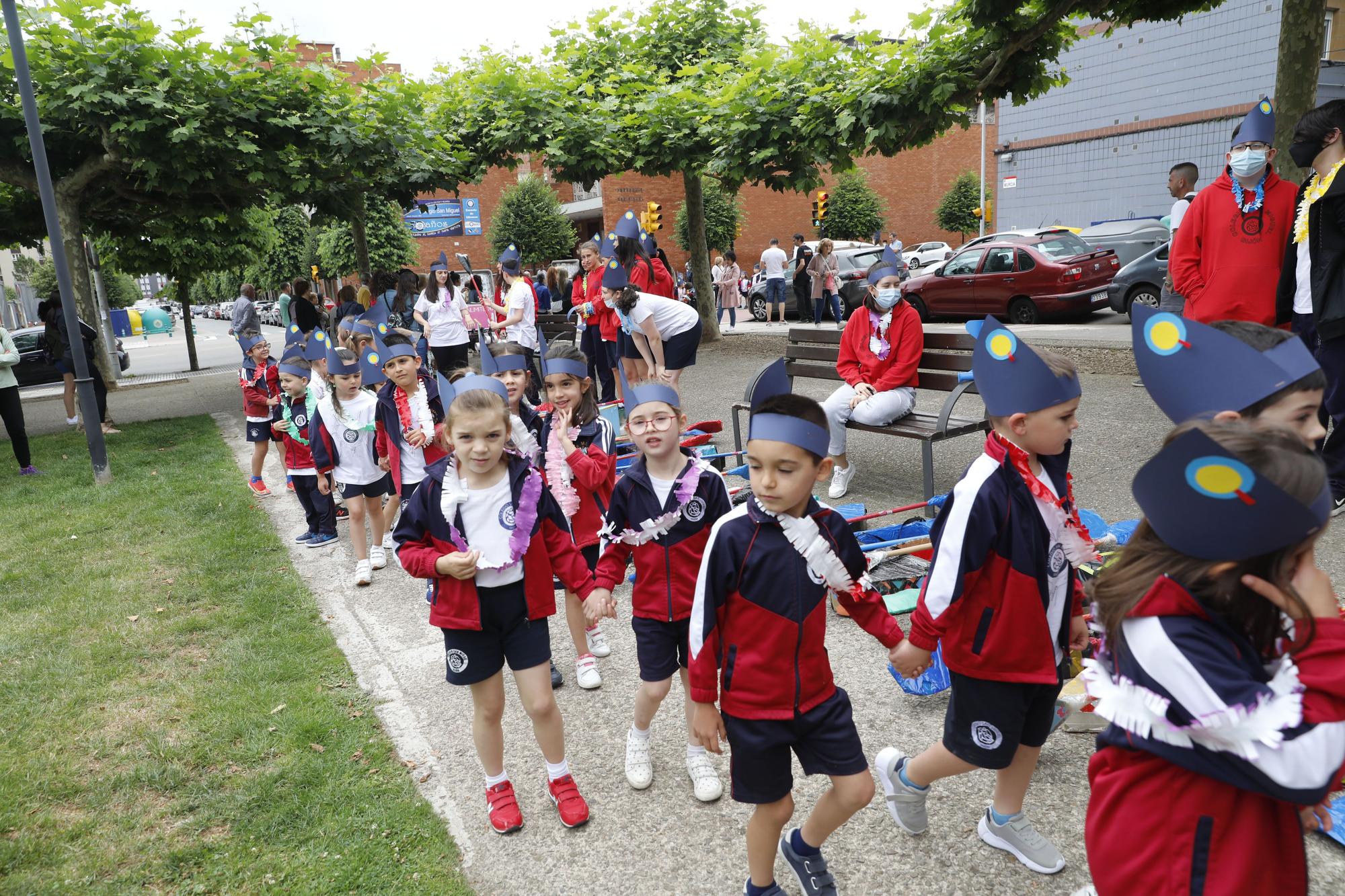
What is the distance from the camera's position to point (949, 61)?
34.7ft

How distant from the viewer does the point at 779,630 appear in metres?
2.36

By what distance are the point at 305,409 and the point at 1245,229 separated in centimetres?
682

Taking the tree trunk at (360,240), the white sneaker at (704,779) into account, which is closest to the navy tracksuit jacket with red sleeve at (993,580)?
the white sneaker at (704,779)

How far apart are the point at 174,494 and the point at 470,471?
22.2 ft

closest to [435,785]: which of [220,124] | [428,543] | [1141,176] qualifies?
[428,543]

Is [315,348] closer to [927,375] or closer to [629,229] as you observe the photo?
[629,229]

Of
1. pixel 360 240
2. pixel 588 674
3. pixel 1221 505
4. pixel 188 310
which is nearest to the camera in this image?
pixel 1221 505

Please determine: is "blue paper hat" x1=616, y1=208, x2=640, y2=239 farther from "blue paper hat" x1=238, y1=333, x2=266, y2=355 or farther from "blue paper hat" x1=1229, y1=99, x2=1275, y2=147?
"blue paper hat" x1=1229, y1=99, x2=1275, y2=147

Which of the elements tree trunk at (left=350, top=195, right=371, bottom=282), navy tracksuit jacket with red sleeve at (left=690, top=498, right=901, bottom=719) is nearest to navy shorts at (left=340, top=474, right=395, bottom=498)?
navy tracksuit jacket with red sleeve at (left=690, top=498, right=901, bottom=719)

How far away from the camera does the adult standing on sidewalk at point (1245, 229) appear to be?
17.1 ft

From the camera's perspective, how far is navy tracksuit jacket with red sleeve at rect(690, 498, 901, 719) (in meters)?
2.36

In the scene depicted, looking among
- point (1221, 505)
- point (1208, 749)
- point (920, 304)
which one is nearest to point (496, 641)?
point (1208, 749)

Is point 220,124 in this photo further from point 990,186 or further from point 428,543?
point 990,186

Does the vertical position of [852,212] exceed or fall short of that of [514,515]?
it exceeds it
